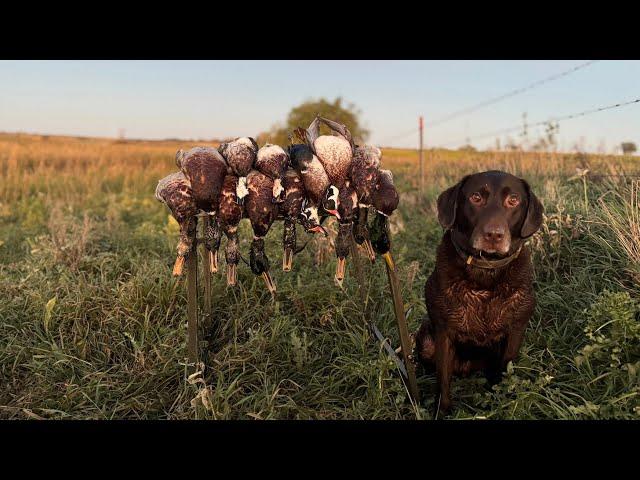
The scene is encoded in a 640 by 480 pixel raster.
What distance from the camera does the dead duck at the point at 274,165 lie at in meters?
2.49

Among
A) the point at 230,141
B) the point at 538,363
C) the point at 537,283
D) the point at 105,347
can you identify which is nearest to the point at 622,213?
the point at 537,283

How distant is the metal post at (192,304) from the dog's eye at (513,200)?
1668mm

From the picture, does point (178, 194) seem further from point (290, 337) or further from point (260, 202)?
point (290, 337)

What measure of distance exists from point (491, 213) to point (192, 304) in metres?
1.74

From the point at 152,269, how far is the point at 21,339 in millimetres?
1082

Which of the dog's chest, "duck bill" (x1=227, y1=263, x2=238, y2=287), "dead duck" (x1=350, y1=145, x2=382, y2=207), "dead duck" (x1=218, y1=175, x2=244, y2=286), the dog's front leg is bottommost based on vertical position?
the dog's front leg

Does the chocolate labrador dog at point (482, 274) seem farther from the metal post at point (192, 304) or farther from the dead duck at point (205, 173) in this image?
the metal post at point (192, 304)

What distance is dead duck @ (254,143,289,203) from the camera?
2488 millimetres

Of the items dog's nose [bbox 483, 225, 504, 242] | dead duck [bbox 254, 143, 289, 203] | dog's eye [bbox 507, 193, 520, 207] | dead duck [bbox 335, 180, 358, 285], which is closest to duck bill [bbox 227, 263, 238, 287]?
dead duck [bbox 254, 143, 289, 203]

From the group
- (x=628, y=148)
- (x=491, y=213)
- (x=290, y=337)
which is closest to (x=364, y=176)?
(x=491, y=213)

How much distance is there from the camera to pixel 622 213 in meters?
4.33

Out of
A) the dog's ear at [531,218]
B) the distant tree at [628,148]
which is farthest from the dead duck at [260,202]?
the distant tree at [628,148]

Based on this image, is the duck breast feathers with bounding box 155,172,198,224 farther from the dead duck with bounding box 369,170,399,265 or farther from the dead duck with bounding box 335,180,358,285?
the dead duck with bounding box 369,170,399,265

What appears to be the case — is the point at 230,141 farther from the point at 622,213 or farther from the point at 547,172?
the point at 547,172
